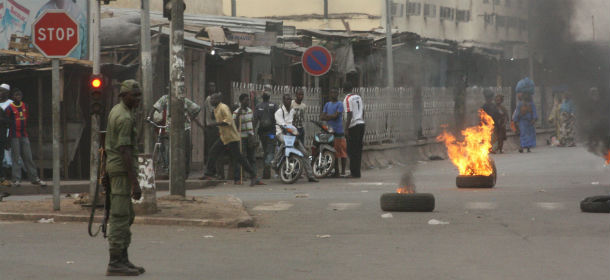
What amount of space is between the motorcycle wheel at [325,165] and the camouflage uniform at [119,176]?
12.5m

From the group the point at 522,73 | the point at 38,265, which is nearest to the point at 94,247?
the point at 38,265

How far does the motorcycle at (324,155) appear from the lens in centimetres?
2112

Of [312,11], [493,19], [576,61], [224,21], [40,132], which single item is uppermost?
[312,11]

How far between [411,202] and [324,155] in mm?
7648

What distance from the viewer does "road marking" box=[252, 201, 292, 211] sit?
14383 mm

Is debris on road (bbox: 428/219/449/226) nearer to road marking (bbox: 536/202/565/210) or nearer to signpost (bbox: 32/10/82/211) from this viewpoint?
road marking (bbox: 536/202/565/210)

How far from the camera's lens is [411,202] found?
45.0 feet

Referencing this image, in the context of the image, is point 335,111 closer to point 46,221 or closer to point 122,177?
point 46,221

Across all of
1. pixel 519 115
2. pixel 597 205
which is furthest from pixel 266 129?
pixel 519 115

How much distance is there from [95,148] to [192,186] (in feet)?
21.8

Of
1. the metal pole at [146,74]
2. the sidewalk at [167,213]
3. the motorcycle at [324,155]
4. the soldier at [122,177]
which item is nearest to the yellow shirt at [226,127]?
the motorcycle at [324,155]

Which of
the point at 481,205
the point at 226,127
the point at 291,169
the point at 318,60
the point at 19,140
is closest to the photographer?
the point at 481,205

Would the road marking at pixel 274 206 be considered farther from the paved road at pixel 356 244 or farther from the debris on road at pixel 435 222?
the debris on road at pixel 435 222

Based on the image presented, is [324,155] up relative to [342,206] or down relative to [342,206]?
up
